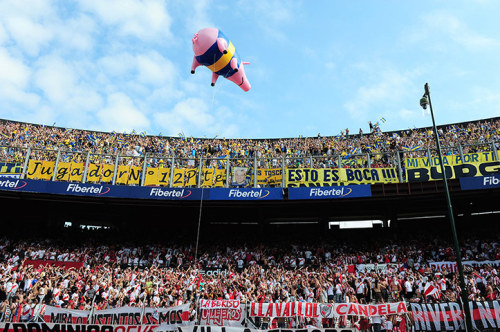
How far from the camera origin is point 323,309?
569 inches

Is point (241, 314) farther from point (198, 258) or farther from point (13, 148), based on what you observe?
point (13, 148)

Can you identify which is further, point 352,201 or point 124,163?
point 124,163

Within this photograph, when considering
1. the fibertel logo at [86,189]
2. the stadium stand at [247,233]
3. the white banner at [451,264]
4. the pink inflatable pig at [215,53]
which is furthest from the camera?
the fibertel logo at [86,189]

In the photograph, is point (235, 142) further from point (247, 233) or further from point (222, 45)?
point (222, 45)

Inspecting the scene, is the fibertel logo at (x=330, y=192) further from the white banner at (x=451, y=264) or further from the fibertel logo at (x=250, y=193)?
the white banner at (x=451, y=264)

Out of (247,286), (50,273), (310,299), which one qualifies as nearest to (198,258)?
(247,286)

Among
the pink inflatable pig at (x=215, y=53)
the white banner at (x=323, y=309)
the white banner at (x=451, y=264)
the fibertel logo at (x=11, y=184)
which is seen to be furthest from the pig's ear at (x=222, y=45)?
the fibertel logo at (x=11, y=184)

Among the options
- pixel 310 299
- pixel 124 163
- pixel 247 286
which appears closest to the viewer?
pixel 310 299

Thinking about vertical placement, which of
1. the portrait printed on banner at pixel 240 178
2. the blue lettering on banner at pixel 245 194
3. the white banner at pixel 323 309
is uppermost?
the portrait printed on banner at pixel 240 178

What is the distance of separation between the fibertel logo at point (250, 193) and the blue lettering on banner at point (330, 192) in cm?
168

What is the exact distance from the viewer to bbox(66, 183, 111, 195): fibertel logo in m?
24.7

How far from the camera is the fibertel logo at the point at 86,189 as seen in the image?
2472 cm

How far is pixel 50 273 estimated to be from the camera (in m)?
21.8

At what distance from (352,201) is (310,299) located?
30.9 feet
